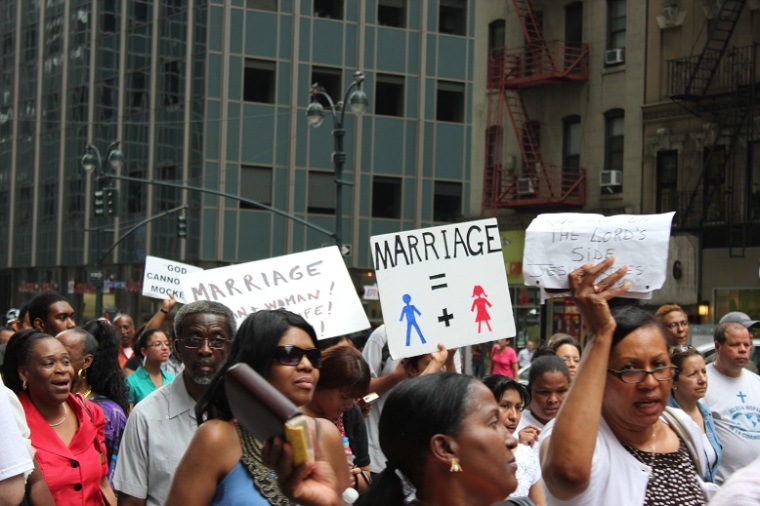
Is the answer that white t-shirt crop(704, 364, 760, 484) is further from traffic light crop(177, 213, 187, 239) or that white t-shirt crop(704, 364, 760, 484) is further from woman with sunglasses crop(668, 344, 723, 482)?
traffic light crop(177, 213, 187, 239)

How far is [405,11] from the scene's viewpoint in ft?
164

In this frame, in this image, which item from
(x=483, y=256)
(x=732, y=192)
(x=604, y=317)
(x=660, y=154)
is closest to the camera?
(x=604, y=317)

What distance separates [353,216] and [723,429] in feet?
132

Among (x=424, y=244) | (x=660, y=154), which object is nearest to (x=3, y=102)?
(x=660, y=154)

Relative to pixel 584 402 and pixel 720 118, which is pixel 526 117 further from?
pixel 584 402

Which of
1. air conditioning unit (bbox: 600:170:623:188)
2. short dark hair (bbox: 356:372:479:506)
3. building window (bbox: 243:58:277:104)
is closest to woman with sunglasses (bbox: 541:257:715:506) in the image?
short dark hair (bbox: 356:372:479:506)

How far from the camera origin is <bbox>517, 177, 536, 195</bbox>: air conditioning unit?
114ft

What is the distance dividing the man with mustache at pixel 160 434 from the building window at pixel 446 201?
44.5 m

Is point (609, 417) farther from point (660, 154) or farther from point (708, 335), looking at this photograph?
point (660, 154)

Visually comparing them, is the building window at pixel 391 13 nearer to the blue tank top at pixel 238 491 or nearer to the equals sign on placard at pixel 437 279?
the equals sign on placard at pixel 437 279

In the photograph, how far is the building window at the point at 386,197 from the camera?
162 ft

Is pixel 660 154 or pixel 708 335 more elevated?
pixel 660 154

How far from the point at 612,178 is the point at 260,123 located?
18.2 metres

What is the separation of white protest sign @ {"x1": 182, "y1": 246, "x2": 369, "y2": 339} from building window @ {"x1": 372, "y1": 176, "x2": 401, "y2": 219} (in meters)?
40.0
